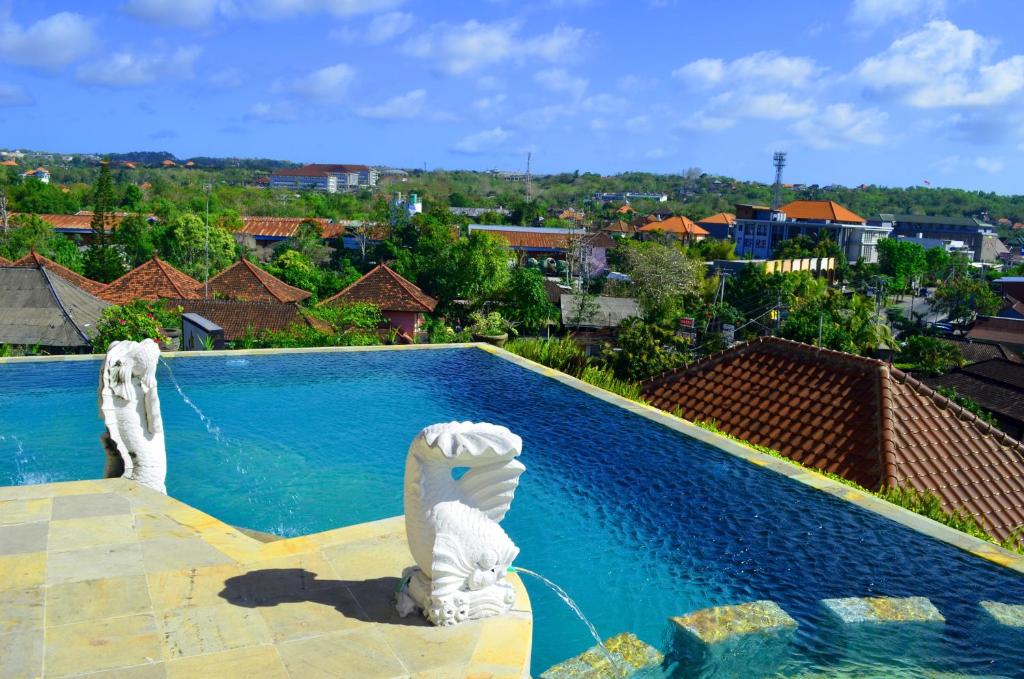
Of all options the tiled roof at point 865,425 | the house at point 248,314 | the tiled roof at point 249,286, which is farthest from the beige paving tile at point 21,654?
the tiled roof at point 249,286

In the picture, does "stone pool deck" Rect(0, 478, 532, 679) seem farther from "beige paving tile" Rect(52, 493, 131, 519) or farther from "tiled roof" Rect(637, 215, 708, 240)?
"tiled roof" Rect(637, 215, 708, 240)

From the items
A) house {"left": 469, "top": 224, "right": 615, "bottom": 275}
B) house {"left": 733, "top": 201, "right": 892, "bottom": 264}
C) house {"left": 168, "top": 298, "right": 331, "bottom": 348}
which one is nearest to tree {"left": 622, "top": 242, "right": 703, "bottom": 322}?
house {"left": 469, "top": 224, "right": 615, "bottom": 275}

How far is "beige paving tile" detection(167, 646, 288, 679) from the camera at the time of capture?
448 cm

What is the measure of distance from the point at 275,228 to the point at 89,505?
197 ft

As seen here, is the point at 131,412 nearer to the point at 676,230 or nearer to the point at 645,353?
the point at 645,353

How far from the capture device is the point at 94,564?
5.82m

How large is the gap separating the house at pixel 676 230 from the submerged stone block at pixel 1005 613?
64.6 metres

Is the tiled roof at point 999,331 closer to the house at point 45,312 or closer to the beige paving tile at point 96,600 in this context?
the house at point 45,312

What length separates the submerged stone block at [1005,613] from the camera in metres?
6.12

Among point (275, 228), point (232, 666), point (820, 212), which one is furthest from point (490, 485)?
point (820, 212)

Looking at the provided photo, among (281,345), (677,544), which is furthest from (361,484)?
(281,345)

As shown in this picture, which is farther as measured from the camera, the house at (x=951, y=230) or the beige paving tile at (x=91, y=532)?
the house at (x=951, y=230)

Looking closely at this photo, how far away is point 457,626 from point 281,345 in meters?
13.0

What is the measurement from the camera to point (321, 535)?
256 inches
